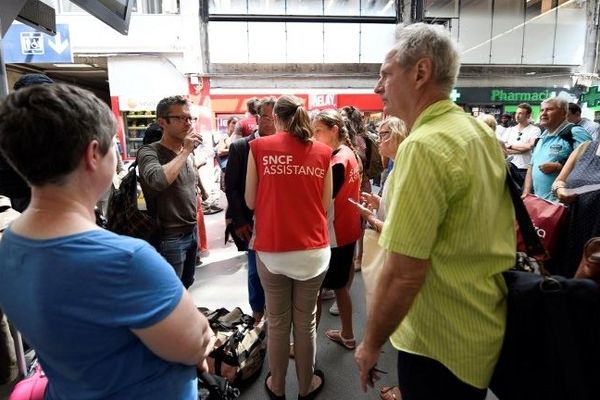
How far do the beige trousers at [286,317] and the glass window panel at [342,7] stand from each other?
10.3 m

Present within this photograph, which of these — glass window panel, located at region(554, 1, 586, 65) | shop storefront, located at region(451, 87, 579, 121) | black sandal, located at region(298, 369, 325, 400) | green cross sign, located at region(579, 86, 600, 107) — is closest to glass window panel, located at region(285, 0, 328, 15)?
shop storefront, located at region(451, 87, 579, 121)

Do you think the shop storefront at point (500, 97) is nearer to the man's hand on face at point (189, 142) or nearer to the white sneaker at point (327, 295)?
the white sneaker at point (327, 295)

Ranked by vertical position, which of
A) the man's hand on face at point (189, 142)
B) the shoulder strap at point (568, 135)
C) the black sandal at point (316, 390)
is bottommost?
the black sandal at point (316, 390)

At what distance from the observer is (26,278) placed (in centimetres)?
75

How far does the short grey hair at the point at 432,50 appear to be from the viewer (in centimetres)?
107

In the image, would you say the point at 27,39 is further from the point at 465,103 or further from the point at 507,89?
the point at 507,89

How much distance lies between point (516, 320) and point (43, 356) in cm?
118

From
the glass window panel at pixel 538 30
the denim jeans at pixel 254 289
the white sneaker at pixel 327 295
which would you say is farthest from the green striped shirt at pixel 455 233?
the glass window panel at pixel 538 30

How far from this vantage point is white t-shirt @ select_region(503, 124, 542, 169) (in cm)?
518

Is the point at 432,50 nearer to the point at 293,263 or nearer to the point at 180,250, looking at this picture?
the point at 293,263

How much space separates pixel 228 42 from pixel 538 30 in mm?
9384

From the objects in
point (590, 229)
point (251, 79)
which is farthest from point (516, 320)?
point (251, 79)

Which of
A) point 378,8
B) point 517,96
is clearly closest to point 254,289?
point 378,8

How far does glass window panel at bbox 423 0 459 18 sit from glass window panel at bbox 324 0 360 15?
7.55 feet
